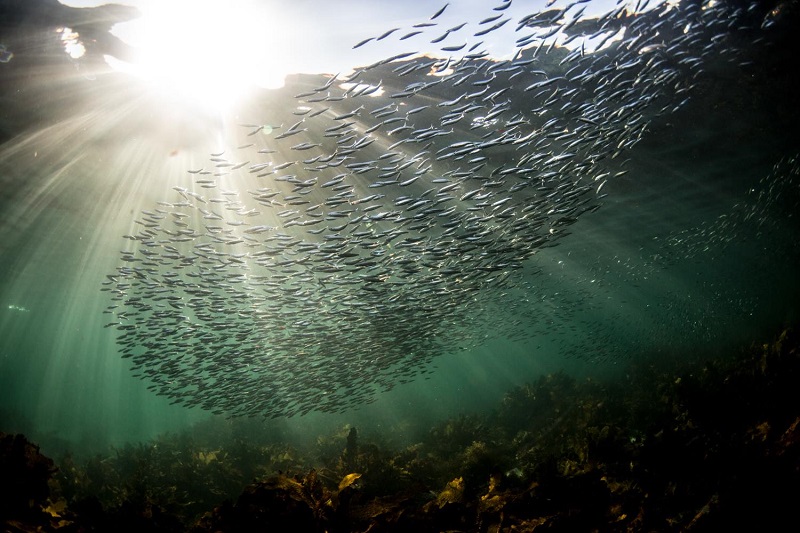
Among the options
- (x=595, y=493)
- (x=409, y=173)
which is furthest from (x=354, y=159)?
(x=595, y=493)

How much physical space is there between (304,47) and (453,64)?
3547 mm

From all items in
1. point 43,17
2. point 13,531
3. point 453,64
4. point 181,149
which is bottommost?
point 13,531

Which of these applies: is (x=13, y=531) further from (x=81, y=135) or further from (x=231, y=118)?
(x=81, y=135)

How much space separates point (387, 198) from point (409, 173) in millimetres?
2537

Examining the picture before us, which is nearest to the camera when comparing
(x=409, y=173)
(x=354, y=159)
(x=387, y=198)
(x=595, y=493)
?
(x=595, y=493)


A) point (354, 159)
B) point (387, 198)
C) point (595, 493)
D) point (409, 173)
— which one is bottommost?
point (595, 493)

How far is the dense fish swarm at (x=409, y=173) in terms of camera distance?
6996mm

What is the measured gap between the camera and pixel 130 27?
7426 mm

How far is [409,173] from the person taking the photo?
12664mm

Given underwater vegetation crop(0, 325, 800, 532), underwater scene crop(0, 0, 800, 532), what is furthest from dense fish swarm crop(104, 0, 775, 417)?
underwater vegetation crop(0, 325, 800, 532)

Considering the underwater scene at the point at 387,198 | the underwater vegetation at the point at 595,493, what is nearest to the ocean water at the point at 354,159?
the underwater scene at the point at 387,198

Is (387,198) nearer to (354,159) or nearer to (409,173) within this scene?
(409,173)

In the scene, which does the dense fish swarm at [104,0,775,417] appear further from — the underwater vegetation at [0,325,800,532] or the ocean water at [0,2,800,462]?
the underwater vegetation at [0,325,800,532]

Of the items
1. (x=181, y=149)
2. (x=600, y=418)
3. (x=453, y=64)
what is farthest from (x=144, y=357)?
(x=600, y=418)
